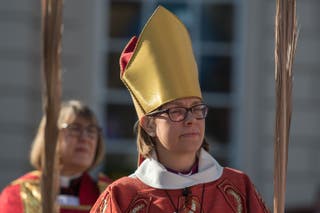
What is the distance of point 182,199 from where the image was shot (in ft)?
12.7

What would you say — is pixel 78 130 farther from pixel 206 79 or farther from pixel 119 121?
pixel 206 79

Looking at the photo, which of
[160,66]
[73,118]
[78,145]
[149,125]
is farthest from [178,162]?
[73,118]

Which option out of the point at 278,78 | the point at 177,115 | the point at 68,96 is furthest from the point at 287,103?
the point at 68,96

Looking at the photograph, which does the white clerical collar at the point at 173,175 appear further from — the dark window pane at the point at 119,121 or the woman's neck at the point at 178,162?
the dark window pane at the point at 119,121

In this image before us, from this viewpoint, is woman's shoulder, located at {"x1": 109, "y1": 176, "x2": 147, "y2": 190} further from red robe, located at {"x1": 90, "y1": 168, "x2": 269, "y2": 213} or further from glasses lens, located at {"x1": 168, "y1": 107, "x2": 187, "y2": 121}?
glasses lens, located at {"x1": 168, "y1": 107, "x2": 187, "y2": 121}

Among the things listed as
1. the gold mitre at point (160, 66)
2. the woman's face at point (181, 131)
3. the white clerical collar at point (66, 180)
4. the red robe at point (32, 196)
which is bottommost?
the red robe at point (32, 196)

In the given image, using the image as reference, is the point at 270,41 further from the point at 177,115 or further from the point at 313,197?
the point at 177,115

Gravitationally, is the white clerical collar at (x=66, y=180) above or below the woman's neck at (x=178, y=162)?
below

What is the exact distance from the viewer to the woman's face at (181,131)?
3.85 meters

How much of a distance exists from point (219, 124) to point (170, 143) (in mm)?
4735

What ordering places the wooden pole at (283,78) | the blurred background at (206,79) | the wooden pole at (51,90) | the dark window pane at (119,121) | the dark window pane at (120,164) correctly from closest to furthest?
the wooden pole at (51,90) → the wooden pole at (283,78) → the blurred background at (206,79) → the dark window pane at (120,164) → the dark window pane at (119,121)

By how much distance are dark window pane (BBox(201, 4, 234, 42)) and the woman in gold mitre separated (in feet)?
14.9

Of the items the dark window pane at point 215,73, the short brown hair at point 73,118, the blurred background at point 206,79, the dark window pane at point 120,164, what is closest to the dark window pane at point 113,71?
the blurred background at point 206,79

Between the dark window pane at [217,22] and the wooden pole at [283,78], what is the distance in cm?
476
